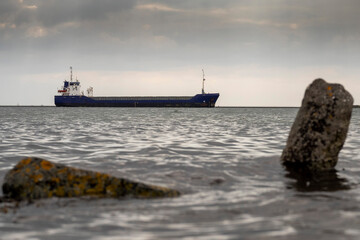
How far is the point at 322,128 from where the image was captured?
9.34 m

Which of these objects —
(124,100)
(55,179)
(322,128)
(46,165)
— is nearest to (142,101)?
(124,100)

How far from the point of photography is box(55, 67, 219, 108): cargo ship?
127750 millimetres

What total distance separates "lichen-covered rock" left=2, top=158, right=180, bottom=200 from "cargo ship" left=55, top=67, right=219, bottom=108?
393 ft

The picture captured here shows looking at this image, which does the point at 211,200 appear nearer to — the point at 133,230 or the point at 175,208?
the point at 175,208

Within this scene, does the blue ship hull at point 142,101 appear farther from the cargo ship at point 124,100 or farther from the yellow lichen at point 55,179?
the yellow lichen at point 55,179

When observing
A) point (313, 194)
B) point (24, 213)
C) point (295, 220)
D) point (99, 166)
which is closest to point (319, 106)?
point (313, 194)

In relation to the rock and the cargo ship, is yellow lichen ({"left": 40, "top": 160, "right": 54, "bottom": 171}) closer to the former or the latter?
the rock

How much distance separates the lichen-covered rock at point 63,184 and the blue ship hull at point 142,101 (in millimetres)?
119680

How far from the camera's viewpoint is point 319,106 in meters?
9.43

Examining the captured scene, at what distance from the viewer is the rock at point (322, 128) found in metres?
9.33

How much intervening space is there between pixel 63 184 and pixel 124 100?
4970 inches

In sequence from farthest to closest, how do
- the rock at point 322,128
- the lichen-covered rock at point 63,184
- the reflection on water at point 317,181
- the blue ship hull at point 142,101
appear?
the blue ship hull at point 142,101 → the rock at point 322,128 → the reflection on water at point 317,181 → the lichen-covered rock at point 63,184

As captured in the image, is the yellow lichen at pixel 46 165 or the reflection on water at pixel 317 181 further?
the reflection on water at pixel 317 181

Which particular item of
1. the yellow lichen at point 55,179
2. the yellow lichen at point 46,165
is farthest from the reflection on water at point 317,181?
the yellow lichen at point 46,165
